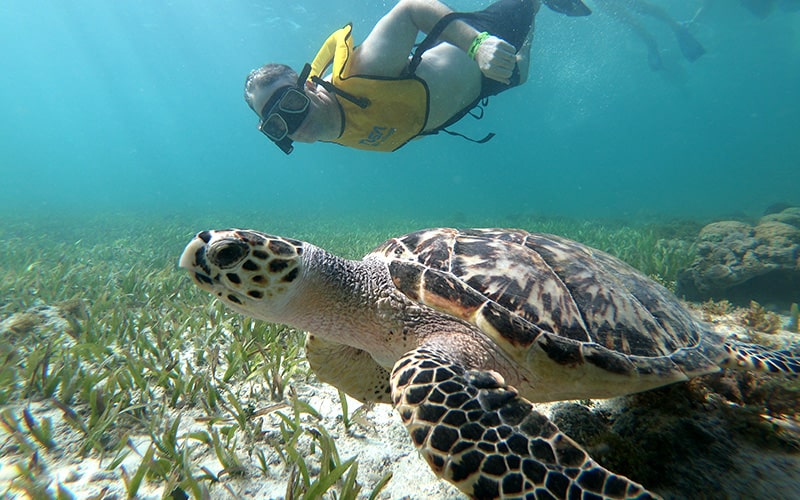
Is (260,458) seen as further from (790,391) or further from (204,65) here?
(204,65)

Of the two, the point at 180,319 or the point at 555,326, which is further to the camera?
the point at 180,319

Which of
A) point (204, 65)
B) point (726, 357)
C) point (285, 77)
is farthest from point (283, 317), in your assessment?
point (204, 65)

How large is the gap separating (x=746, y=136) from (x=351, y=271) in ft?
430

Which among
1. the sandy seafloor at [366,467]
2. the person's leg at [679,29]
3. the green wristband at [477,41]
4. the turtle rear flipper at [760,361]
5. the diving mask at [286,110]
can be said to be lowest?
the sandy seafloor at [366,467]

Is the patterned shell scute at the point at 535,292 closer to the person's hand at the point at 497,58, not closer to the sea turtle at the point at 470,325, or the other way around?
the sea turtle at the point at 470,325

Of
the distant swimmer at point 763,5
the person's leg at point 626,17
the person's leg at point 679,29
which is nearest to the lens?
the person's leg at point 679,29

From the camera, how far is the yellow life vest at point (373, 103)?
4762 mm

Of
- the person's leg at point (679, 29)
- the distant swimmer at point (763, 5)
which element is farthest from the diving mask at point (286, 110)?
the distant swimmer at point (763, 5)

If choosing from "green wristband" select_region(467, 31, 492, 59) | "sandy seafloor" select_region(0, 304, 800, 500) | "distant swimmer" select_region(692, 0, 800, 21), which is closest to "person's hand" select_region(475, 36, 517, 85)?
"green wristband" select_region(467, 31, 492, 59)

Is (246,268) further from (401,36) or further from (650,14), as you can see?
(650,14)

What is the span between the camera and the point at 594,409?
2.17m


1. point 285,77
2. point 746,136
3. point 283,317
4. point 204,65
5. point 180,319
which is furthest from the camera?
Result: point 746,136

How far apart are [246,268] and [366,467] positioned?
1192 mm

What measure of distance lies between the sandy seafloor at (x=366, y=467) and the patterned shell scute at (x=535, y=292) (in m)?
0.55
